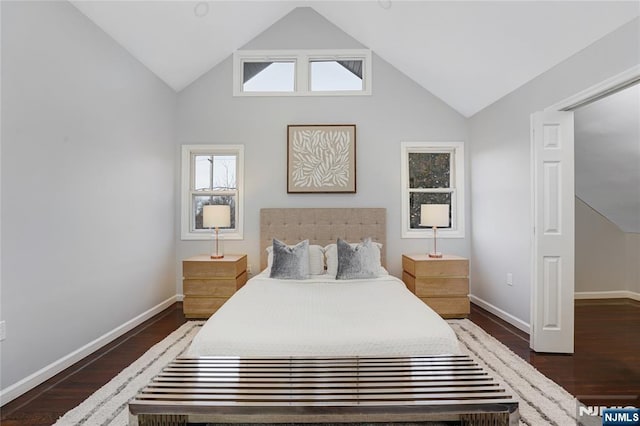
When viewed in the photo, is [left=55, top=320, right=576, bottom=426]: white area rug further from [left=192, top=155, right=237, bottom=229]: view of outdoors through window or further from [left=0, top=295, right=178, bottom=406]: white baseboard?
[left=192, top=155, right=237, bottom=229]: view of outdoors through window

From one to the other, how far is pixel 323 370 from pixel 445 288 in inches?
100

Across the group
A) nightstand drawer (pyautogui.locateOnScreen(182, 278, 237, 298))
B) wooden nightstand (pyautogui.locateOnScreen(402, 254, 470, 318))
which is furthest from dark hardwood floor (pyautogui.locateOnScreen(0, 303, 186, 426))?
wooden nightstand (pyautogui.locateOnScreen(402, 254, 470, 318))

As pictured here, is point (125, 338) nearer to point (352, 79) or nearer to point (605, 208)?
point (352, 79)

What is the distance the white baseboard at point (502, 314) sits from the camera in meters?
3.40

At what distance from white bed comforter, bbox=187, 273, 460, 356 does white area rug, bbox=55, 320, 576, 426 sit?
0.63m

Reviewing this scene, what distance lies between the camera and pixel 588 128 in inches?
137

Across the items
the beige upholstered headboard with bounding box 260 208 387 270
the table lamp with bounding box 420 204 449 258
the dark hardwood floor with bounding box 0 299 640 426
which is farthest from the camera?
the beige upholstered headboard with bounding box 260 208 387 270

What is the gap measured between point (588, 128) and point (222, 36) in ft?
14.0

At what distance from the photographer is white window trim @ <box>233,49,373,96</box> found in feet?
14.8

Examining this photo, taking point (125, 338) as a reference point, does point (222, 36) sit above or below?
above

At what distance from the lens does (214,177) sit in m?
4.61

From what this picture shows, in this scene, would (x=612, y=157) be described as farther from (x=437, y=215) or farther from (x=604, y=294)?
(x=604, y=294)

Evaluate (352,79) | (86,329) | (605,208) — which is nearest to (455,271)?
(605,208)

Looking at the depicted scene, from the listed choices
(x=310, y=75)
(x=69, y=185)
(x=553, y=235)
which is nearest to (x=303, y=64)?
(x=310, y=75)
